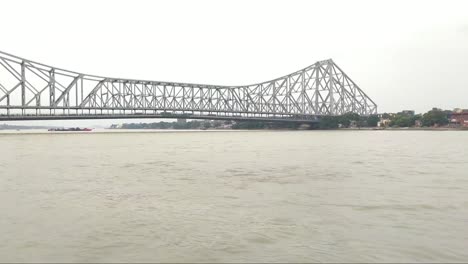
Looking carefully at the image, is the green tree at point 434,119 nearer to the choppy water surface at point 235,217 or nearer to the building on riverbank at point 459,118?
the building on riverbank at point 459,118

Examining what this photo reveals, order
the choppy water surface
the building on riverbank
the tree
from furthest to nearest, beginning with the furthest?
the building on riverbank < the tree < the choppy water surface

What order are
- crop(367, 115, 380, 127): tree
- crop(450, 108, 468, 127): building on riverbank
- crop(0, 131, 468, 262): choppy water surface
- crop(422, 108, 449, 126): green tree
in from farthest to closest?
1. crop(450, 108, 468, 127): building on riverbank
2. crop(367, 115, 380, 127): tree
3. crop(422, 108, 449, 126): green tree
4. crop(0, 131, 468, 262): choppy water surface

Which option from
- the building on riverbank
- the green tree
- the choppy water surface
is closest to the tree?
the green tree

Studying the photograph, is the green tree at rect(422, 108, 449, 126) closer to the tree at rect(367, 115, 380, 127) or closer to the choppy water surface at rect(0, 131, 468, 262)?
the tree at rect(367, 115, 380, 127)

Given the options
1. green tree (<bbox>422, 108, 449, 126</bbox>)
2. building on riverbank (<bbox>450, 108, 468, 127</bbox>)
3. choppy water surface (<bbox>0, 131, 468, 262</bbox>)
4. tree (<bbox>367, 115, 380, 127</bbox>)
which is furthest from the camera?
building on riverbank (<bbox>450, 108, 468, 127</bbox>)

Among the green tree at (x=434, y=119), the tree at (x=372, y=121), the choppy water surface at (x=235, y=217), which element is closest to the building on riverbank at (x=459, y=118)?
the green tree at (x=434, y=119)

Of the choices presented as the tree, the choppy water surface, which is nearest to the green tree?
the tree

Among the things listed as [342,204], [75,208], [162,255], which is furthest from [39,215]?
[342,204]

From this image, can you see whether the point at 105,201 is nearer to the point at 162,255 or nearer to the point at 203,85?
the point at 162,255

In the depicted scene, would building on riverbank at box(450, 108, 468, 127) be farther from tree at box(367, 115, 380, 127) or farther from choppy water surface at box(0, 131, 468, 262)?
choppy water surface at box(0, 131, 468, 262)

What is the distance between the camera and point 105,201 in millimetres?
10539

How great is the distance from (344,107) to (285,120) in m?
35.6

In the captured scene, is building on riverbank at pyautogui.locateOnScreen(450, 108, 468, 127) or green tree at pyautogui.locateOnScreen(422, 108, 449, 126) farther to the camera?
building on riverbank at pyautogui.locateOnScreen(450, 108, 468, 127)

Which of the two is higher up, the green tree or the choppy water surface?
the green tree
